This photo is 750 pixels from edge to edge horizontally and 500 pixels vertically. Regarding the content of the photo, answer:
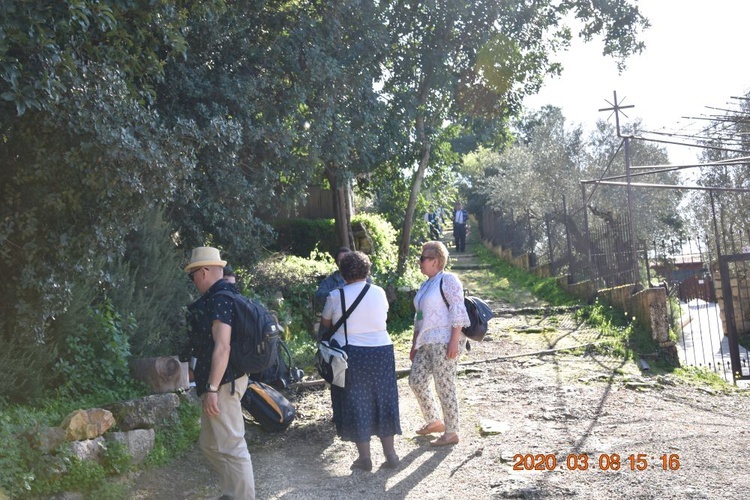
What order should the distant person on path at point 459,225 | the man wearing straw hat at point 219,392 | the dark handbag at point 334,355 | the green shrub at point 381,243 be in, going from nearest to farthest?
the man wearing straw hat at point 219,392
the dark handbag at point 334,355
the green shrub at point 381,243
the distant person on path at point 459,225

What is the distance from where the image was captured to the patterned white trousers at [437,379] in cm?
667

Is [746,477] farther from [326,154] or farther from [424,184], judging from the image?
[424,184]

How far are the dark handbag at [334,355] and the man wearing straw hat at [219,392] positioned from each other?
1047mm

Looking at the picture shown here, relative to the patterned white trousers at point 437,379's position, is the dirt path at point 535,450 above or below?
below

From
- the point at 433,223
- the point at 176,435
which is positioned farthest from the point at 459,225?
the point at 176,435

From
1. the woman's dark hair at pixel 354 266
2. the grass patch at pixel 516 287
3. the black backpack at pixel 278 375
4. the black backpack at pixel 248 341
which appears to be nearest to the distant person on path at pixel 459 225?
the grass patch at pixel 516 287

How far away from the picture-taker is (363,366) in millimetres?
6129

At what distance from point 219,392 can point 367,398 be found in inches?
60.5

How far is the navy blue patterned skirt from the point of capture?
6.09 m

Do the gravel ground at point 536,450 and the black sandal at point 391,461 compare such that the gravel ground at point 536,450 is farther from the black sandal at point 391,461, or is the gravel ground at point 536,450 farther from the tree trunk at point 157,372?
the tree trunk at point 157,372

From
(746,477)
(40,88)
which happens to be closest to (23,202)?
(40,88)

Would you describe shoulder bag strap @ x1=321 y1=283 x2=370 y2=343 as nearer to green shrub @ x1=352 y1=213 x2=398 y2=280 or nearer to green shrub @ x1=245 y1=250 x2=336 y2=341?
green shrub @ x1=245 y1=250 x2=336 y2=341

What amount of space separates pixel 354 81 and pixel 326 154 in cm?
131

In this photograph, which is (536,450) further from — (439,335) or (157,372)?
(157,372)
